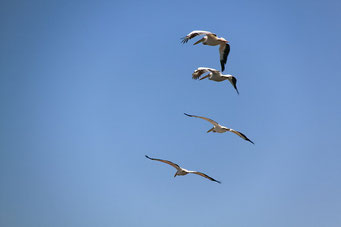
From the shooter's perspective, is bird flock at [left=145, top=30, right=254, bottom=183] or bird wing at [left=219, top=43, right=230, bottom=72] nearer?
bird flock at [left=145, top=30, right=254, bottom=183]

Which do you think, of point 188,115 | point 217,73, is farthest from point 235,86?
point 188,115

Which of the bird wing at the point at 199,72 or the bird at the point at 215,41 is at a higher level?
the bird at the point at 215,41

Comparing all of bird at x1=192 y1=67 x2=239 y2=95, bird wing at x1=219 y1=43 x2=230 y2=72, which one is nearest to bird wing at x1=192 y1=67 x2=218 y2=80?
bird at x1=192 y1=67 x2=239 y2=95

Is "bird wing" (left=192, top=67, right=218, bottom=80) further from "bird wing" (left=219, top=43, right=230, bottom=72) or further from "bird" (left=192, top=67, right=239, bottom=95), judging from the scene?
"bird wing" (left=219, top=43, right=230, bottom=72)

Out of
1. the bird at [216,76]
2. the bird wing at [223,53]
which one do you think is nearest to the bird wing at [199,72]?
the bird at [216,76]

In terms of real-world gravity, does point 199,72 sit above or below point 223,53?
below

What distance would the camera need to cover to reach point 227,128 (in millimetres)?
26422

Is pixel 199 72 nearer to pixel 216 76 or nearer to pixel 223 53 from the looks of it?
pixel 216 76

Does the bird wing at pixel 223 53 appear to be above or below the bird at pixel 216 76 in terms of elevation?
above

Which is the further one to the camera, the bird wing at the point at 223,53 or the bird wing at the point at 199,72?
the bird wing at the point at 223,53

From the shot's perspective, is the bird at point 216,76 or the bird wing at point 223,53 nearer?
the bird at point 216,76

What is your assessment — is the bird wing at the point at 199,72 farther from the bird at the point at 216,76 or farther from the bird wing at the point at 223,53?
the bird wing at the point at 223,53

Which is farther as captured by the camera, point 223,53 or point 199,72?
point 223,53

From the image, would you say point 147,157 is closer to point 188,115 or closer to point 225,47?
point 188,115
